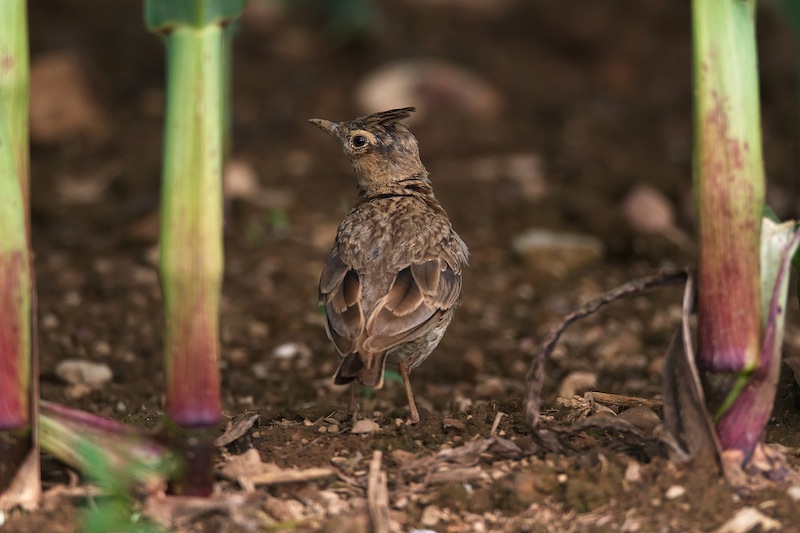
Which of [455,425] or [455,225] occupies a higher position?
[455,225]

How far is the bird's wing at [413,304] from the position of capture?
4.14 m

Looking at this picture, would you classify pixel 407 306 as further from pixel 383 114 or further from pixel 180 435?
pixel 180 435

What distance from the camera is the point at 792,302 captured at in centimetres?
693

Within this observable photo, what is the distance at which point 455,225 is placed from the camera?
7.82 meters

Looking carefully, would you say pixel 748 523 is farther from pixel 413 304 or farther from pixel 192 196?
pixel 192 196

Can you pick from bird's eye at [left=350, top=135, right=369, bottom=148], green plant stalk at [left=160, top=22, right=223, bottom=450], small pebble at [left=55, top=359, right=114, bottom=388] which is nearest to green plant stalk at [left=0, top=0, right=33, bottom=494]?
green plant stalk at [left=160, top=22, right=223, bottom=450]

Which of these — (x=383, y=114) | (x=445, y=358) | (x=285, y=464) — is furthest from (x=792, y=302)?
(x=285, y=464)

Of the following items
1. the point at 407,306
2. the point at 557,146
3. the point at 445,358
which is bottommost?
the point at 445,358

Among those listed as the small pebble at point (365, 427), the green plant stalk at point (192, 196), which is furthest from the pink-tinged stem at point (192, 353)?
the small pebble at point (365, 427)

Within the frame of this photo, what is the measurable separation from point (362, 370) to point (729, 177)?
142 centimetres

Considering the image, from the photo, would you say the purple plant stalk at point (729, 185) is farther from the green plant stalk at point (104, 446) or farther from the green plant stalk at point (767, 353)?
the green plant stalk at point (104, 446)

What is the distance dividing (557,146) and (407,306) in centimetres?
496

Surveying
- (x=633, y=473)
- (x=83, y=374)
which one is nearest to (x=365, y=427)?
(x=633, y=473)

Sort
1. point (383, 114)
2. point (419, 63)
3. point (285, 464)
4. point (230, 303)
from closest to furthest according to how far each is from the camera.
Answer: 1. point (285, 464)
2. point (383, 114)
3. point (230, 303)
4. point (419, 63)
